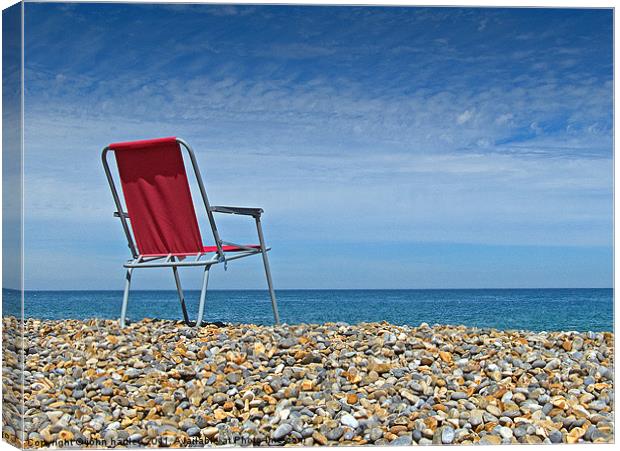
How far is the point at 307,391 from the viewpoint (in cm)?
350

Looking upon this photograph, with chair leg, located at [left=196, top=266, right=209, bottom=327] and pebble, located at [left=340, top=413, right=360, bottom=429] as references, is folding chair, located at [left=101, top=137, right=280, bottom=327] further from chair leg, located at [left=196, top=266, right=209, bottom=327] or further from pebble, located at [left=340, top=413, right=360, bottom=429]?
pebble, located at [left=340, top=413, right=360, bottom=429]

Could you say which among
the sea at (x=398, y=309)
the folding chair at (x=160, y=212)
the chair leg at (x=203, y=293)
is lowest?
the sea at (x=398, y=309)

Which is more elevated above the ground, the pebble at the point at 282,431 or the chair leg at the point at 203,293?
the chair leg at the point at 203,293

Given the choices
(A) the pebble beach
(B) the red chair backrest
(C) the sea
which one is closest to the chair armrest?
(B) the red chair backrest

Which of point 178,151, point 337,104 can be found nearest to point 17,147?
point 178,151

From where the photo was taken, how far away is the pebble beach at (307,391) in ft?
10.8

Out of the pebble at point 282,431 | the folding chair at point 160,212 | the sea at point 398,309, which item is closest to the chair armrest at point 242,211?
the folding chair at point 160,212

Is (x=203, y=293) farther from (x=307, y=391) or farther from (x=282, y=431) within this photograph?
(x=282, y=431)

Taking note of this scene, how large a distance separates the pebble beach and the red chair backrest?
0.57m

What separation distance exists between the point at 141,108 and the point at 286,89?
1.66 m

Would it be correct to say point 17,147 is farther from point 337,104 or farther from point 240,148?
point 240,148

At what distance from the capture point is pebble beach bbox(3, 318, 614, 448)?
3.29 meters

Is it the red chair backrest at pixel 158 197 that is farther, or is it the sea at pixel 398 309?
the sea at pixel 398 309

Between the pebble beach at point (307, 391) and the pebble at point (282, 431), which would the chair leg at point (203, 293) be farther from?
the pebble at point (282, 431)
